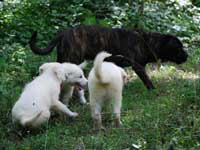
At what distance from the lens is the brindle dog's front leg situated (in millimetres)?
8659

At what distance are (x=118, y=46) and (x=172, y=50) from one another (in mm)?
1048

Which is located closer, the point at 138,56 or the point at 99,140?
the point at 99,140

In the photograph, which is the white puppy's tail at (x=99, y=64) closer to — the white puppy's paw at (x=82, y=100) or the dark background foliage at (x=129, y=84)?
the dark background foliage at (x=129, y=84)

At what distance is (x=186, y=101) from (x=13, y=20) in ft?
20.8

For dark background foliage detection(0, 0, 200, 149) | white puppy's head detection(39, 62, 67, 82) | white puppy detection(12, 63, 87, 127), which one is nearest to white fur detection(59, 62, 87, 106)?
white puppy detection(12, 63, 87, 127)

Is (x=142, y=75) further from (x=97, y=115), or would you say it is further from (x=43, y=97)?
(x=43, y=97)

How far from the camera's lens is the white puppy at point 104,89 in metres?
6.23

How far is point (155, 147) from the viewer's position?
542cm

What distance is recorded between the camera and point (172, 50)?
9461 mm

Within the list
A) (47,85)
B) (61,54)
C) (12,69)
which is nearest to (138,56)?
(61,54)

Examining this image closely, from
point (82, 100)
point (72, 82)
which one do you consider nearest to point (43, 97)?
point (72, 82)

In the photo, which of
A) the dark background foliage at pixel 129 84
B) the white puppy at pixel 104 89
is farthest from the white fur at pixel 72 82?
the white puppy at pixel 104 89

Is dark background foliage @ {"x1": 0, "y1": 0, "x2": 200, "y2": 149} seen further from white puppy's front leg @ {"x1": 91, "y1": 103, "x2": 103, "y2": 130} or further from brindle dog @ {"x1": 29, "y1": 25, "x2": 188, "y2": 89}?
brindle dog @ {"x1": 29, "y1": 25, "x2": 188, "y2": 89}

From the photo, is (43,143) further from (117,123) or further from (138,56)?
(138,56)
